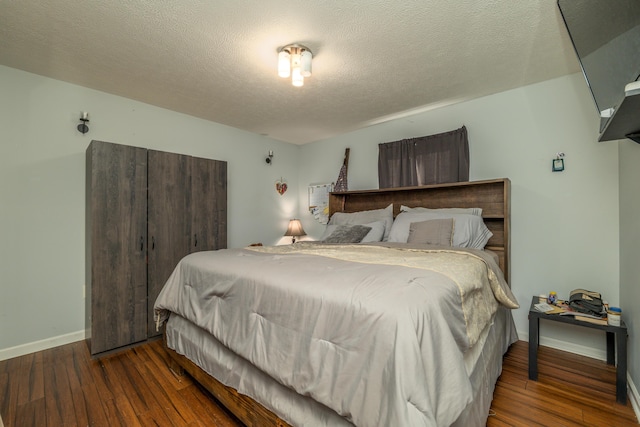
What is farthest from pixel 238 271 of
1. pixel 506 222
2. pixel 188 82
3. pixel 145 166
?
pixel 506 222

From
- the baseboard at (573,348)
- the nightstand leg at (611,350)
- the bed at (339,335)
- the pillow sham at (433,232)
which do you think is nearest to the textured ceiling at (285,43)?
the pillow sham at (433,232)

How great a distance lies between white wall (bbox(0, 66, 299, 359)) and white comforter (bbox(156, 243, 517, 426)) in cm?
176

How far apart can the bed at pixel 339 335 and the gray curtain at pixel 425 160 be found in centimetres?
130

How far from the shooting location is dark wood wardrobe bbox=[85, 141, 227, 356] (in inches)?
90.0

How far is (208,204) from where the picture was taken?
118 inches

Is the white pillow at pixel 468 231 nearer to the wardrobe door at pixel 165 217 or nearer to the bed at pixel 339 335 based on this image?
the bed at pixel 339 335

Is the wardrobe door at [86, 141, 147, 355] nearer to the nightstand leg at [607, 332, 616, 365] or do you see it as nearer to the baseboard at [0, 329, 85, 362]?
the baseboard at [0, 329, 85, 362]

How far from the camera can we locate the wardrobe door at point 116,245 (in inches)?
89.4

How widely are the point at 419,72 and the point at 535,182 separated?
4.72ft

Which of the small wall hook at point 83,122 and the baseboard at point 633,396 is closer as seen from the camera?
the baseboard at point 633,396

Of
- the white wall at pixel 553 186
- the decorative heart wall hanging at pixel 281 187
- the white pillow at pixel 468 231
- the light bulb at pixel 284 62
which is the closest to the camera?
the light bulb at pixel 284 62

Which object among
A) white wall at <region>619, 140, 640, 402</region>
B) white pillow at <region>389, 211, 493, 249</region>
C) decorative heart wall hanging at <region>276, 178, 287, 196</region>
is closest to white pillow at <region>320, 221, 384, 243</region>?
white pillow at <region>389, 211, 493, 249</region>

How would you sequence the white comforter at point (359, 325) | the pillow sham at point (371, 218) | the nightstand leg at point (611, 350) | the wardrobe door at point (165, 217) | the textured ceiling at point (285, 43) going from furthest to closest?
the pillow sham at point (371, 218)
the wardrobe door at point (165, 217)
the nightstand leg at point (611, 350)
the textured ceiling at point (285, 43)
the white comforter at point (359, 325)

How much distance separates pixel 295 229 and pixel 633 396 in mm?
3563
